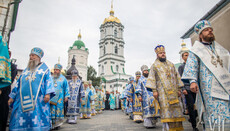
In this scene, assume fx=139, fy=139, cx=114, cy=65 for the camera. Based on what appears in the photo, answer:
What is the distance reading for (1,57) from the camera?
7.64ft

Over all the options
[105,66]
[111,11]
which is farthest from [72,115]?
[111,11]

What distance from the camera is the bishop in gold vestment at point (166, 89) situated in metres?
3.08

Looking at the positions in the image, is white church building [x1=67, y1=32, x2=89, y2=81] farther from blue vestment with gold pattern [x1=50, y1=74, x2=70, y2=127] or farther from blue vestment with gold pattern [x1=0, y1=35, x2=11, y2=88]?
blue vestment with gold pattern [x1=0, y1=35, x2=11, y2=88]

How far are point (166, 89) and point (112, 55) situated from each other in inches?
1735

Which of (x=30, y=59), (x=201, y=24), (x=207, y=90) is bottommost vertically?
(x=207, y=90)

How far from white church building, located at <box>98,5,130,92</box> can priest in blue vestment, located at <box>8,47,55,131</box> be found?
136ft

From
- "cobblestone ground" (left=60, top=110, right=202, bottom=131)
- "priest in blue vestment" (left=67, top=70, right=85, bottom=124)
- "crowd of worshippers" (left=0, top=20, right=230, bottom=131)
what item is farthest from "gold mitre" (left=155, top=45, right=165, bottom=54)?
"priest in blue vestment" (left=67, top=70, right=85, bottom=124)

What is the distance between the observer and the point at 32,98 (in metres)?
3.04

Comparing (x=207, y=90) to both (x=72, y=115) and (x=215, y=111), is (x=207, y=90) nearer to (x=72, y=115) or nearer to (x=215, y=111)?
(x=215, y=111)

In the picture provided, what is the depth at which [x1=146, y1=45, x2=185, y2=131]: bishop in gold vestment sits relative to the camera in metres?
3.08

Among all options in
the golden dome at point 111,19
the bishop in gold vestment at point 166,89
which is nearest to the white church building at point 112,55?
the golden dome at point 111,19

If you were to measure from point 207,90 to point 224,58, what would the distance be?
645 mm

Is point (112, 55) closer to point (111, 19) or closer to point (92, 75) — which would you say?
point (92, 75)

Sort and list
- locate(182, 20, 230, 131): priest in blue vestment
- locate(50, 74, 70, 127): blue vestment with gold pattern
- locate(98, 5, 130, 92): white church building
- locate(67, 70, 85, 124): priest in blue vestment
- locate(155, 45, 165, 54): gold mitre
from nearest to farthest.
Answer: locate(182, 20, 230, 131): priest in blue vestment → locate(155, 45, 165, 54): gold mitre → locate(50, 74, 70, 127): blue vestment with gold pattern → locate(67, 70, 85, 124): priest in blue vestment → locate(98, 5, 130, 92): white church building
